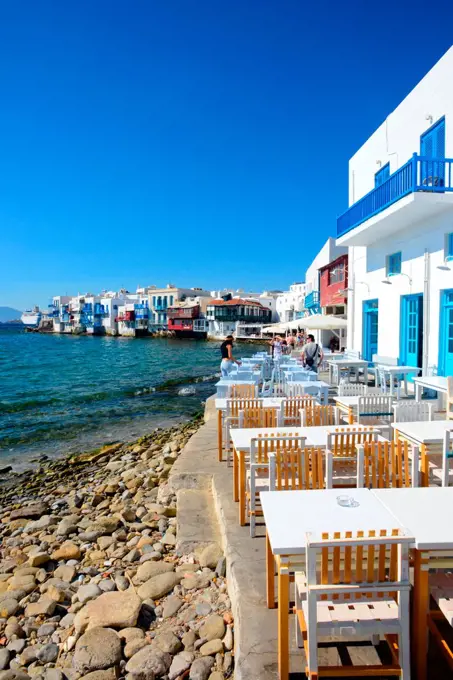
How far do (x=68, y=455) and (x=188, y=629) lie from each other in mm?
9060

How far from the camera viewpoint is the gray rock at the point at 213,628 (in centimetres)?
333

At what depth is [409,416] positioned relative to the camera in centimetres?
581

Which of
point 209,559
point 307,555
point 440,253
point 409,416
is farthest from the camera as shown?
point 440,253

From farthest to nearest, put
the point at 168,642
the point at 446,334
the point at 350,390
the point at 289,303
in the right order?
the point at 289,303 → the point at 446,334 → the point at 350,390 → the point at 168,642

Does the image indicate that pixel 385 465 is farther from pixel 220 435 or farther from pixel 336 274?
pixel 336 274

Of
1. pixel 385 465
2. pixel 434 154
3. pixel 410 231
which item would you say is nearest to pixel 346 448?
pixel 385 465

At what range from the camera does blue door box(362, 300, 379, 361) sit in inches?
579

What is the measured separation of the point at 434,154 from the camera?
420 inches

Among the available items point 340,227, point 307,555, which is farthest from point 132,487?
point 340,227

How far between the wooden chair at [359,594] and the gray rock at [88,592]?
2732 millimetres

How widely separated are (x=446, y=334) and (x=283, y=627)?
8971 millimetres

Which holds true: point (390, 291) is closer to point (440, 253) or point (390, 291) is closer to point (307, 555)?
point (440, 253)

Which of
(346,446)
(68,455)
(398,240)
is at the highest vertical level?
(398,240)

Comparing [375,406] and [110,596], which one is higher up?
[375,406]
